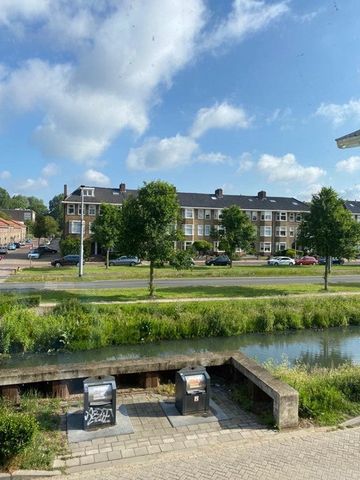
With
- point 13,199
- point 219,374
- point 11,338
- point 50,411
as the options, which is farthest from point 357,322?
point 13,199

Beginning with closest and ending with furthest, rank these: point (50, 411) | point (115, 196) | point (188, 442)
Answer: point (188, 442) < point (50, 411) < point (115, 196)

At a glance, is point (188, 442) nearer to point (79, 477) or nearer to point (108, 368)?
point (79, 477)

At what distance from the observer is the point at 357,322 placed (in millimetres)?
22719

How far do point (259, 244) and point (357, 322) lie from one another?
146 feet

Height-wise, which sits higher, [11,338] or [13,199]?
[13,199]

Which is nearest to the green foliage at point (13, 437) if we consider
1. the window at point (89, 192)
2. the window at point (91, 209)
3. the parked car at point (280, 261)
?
the parked car at point (280, 261)

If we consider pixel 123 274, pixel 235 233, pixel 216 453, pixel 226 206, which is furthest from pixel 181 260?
pixel 226 206

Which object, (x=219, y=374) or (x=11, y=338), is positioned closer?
(x=219, y=374)

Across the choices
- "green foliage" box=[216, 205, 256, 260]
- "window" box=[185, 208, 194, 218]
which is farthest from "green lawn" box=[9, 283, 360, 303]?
"window" box=[185, 208, 194, 218]

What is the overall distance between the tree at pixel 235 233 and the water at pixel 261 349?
24.2m

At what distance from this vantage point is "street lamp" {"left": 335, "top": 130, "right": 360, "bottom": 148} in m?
11.8

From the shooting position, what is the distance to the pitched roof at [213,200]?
193ft

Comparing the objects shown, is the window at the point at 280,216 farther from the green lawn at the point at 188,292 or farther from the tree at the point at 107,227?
the green lawn at the point at 188,292

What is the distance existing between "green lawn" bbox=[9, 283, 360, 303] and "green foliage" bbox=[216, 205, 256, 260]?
14737mm
